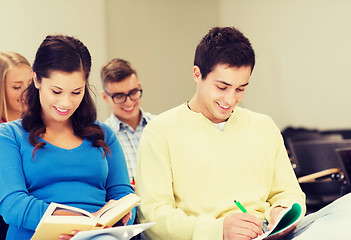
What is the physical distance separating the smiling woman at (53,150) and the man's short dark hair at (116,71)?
1383 mm

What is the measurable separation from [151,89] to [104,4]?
1210 mm

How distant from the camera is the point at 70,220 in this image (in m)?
1.65

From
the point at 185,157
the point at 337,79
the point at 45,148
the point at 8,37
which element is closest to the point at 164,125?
the point at 185,157

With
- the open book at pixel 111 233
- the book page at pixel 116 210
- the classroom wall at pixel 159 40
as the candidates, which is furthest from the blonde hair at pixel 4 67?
the classroom wall at pixel 159 40

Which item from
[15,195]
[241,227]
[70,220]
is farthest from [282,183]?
[15,195]

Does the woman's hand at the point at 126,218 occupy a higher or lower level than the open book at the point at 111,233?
lower

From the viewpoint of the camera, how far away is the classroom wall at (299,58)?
20.3ft

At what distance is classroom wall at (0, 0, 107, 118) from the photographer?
4.55 metres

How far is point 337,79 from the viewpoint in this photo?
6234 mm

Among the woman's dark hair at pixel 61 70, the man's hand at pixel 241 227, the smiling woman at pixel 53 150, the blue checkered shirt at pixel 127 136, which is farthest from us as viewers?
the blue checkered shirt at pixel 127 136

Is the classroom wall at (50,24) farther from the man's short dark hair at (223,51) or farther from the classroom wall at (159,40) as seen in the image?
the man's short dark hair at (223,51)

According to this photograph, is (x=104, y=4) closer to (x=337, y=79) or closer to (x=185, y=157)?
(x=337, y=79)

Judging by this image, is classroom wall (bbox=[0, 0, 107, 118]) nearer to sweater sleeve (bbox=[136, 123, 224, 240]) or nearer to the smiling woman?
the smiling woman

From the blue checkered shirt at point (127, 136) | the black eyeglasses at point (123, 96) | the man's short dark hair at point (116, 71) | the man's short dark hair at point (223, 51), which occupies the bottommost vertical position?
the blue checkered shirt at point (127, 136)
